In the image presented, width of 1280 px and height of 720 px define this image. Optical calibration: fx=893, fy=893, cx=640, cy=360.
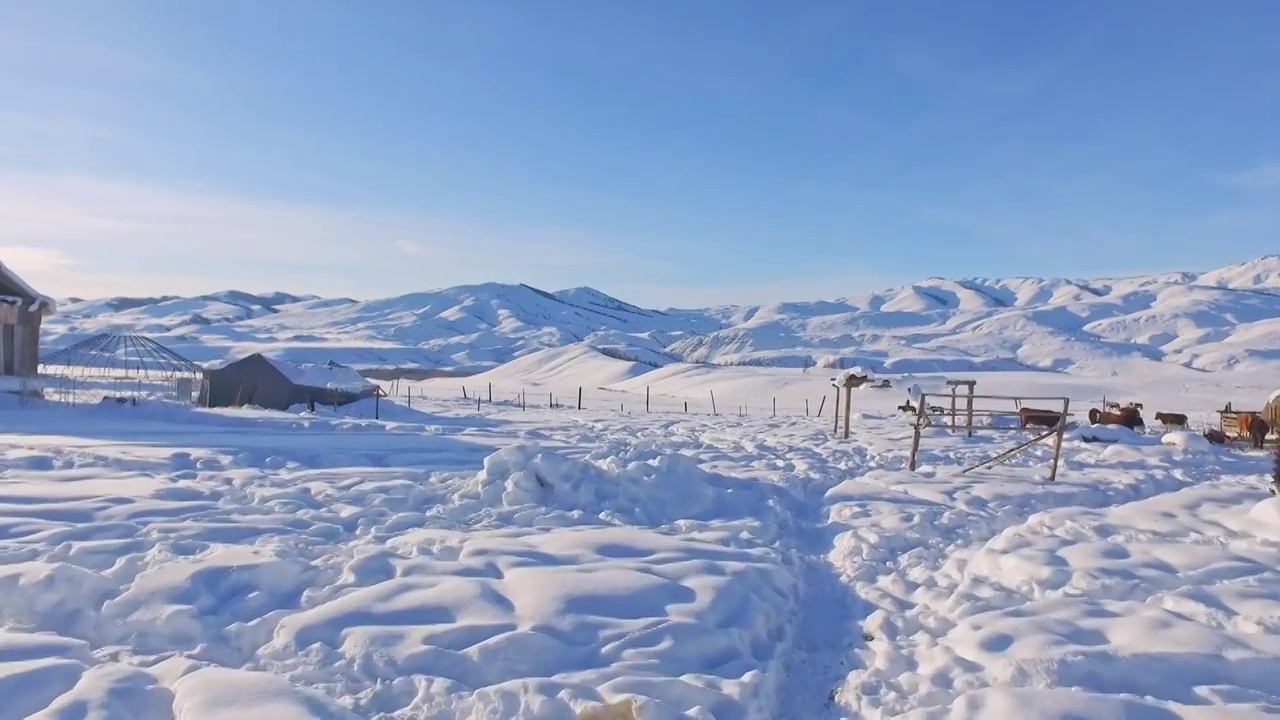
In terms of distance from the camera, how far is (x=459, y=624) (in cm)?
653

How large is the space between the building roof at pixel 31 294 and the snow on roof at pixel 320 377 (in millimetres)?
7175

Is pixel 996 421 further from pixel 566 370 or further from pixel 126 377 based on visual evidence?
pixel 566 370

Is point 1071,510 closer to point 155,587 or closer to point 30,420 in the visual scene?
point 155,587

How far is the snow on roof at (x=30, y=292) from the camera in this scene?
2333 centimetres

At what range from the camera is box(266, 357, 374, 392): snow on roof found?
31828mm

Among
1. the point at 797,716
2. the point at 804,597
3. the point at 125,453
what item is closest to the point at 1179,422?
the point at 804,597

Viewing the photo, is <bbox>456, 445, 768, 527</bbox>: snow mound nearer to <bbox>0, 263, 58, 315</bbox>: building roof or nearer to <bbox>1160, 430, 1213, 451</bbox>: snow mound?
<bbox>1160, 430, 1213, 451</bbox>: snow mound

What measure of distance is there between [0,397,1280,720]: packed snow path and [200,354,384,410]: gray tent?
700 inches

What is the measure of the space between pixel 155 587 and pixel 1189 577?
8.58 metres

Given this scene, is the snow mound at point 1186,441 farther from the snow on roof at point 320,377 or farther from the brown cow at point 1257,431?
the snow on roof at point 320,377

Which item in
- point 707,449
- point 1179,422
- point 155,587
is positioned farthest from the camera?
point 1179,422

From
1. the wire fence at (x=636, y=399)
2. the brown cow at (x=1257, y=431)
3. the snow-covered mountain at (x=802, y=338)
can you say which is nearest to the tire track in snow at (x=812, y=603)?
the brown cow at (x=1257, y=431)

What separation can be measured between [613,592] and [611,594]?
0.04m

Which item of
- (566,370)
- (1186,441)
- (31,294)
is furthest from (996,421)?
(566,370)
